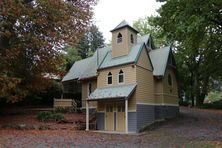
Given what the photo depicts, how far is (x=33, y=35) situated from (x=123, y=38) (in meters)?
8.09

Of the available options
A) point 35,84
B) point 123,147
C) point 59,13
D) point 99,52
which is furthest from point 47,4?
point 99,52

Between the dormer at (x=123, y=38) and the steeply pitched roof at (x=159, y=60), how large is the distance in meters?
3.63

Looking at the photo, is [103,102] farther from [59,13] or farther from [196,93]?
[196,93]

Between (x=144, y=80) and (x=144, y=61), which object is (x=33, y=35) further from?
(x=144, y=80)

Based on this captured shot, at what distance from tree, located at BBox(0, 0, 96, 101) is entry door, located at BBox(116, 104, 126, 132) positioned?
252 inches

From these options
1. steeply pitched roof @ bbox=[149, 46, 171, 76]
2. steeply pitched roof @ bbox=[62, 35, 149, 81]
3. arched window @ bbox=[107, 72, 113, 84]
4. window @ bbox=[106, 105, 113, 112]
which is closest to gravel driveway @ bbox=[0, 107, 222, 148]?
window @ bbox=[106, 105, 113, 112]

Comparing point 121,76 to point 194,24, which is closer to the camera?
point 194,24

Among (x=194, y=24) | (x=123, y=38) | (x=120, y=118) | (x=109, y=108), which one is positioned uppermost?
(x=123, y=38)

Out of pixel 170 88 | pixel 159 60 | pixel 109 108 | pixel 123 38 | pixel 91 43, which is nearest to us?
pixel 109 108

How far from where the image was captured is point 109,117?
89.9 feet

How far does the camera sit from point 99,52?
37.5m

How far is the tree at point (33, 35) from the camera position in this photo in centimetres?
2275

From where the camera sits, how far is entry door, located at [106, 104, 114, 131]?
27031mm

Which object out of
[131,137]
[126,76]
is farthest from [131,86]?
[131,137]
